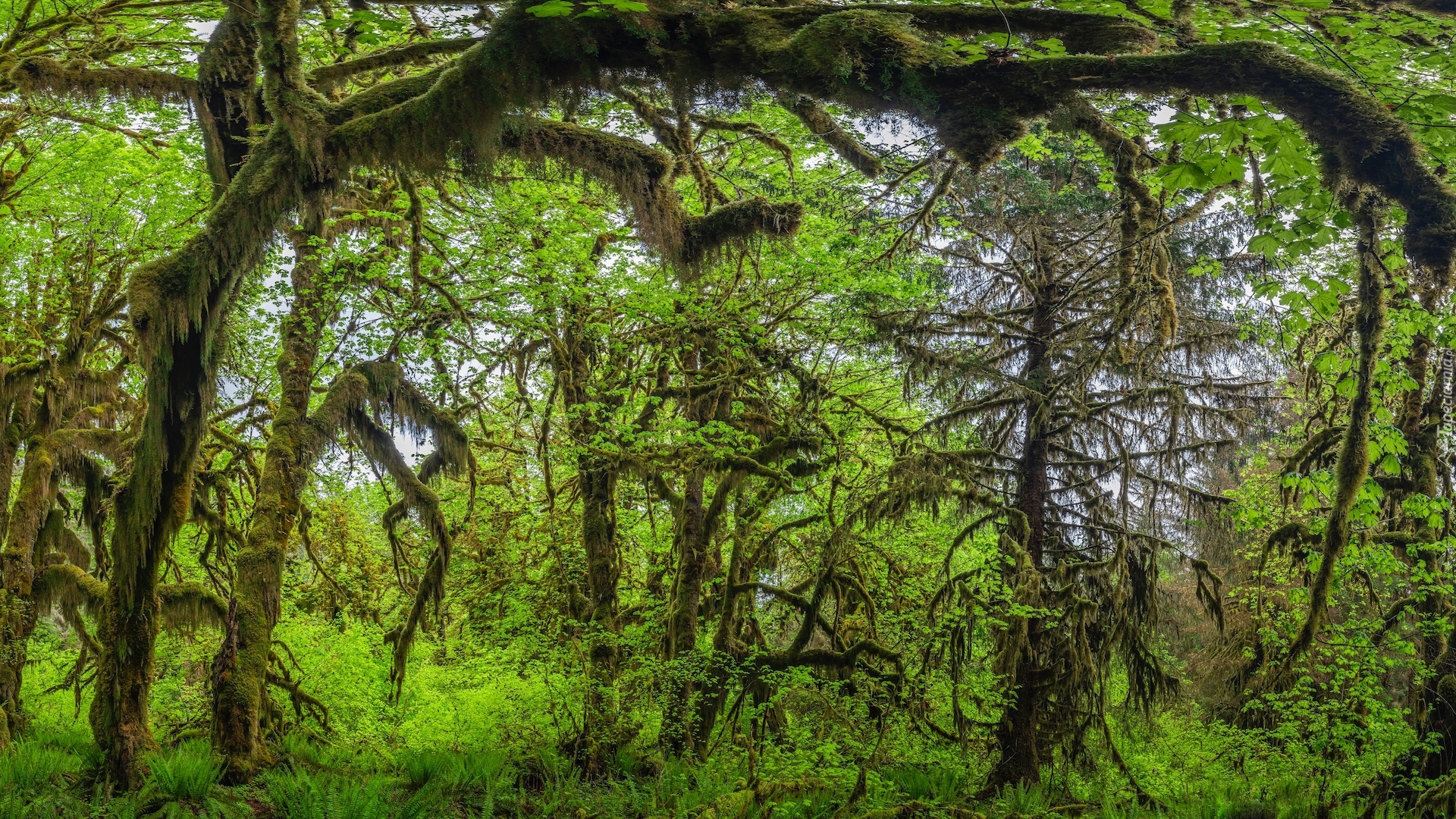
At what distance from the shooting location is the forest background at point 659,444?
564 centimetres

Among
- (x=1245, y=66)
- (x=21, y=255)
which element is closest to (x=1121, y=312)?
(x=1245, y=66)

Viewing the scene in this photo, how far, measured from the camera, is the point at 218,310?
16.8ft

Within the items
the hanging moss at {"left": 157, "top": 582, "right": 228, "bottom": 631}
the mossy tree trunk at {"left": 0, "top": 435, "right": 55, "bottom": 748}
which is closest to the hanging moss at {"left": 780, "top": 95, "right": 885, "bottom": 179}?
the hanging moss at {"left": 157, "top": 582, "right": 228, "bottom": 631}

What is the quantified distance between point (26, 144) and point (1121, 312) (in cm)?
1127

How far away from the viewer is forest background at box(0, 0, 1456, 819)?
5.64 m

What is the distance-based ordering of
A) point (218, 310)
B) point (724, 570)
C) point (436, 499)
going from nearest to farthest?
1. point (218, 310)
2. point (436, 499)
3. point (724, 570)

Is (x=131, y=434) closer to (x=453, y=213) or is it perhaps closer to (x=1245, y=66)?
(x=453, y=213)

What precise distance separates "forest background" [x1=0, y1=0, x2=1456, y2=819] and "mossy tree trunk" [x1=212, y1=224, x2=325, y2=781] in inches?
1.7

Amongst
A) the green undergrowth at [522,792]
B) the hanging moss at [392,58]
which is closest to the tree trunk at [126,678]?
the green undergrowth at [522,792]

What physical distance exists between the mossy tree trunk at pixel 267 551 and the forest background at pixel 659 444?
4 centimetres

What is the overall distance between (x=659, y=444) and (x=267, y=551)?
3.87 m

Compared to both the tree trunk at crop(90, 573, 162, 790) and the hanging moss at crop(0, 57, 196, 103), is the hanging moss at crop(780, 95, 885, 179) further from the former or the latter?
the tree trunk at crop(90, 573, 162, 790)

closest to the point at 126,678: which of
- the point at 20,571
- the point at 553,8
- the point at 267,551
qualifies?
the point at 267,551

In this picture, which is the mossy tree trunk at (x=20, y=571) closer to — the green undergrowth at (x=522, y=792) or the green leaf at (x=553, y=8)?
the green undergrowth at (x=522, y=792)
